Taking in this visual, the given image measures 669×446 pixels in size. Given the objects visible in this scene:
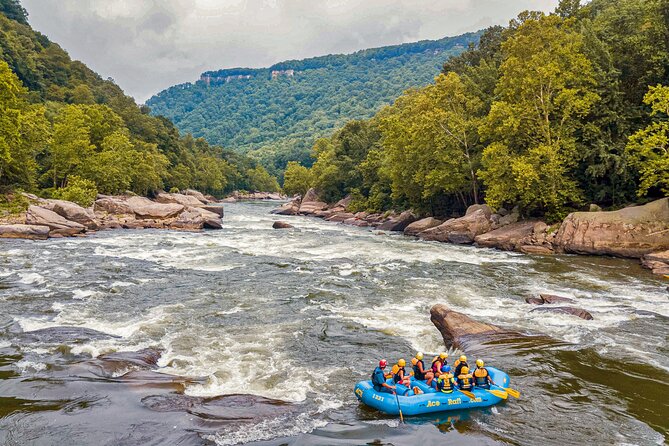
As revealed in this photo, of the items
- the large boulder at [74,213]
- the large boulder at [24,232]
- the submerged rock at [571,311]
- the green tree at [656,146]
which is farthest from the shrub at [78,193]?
the green tree at [656,146]

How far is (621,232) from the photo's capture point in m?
25.8

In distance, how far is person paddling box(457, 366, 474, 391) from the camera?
33.0ft

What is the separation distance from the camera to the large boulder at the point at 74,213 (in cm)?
3731

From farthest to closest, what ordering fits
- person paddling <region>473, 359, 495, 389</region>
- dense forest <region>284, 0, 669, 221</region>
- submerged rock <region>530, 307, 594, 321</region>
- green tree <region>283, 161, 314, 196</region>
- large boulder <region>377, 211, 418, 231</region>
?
green tree <region>283, 161, 314, 196</region>
large boulder <region>377, 211, 418, 231</region>
dense forest <region>284, 0, 669, 221</region>
submerged rock <region>530, 307, 594, 321</region>
person paddling <region>473, 359, 495, 389</region>

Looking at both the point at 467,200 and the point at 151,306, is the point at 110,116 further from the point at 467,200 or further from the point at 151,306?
the point at 151,306

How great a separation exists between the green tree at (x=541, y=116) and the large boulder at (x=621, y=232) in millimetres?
3116

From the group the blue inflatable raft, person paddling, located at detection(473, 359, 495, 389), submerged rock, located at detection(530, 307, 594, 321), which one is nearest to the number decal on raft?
the blue inflatable raft

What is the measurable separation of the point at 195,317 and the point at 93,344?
3579mm

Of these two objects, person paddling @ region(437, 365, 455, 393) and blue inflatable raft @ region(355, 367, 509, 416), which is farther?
person paddling @ region(437, 365, 455, 393)

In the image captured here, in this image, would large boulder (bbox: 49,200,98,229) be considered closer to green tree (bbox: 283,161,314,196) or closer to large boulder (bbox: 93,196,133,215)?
large boulder (bbox: 93,196,133,215)

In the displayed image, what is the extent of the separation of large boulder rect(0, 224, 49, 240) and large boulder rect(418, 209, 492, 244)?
29225 millimetres

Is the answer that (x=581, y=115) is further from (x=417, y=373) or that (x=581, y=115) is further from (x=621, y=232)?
(x=417, y=373)

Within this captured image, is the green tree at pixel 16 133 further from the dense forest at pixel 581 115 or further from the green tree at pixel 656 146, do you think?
the green tree at pixel 656 146

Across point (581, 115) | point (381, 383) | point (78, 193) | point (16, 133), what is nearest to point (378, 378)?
point (381, 383)
